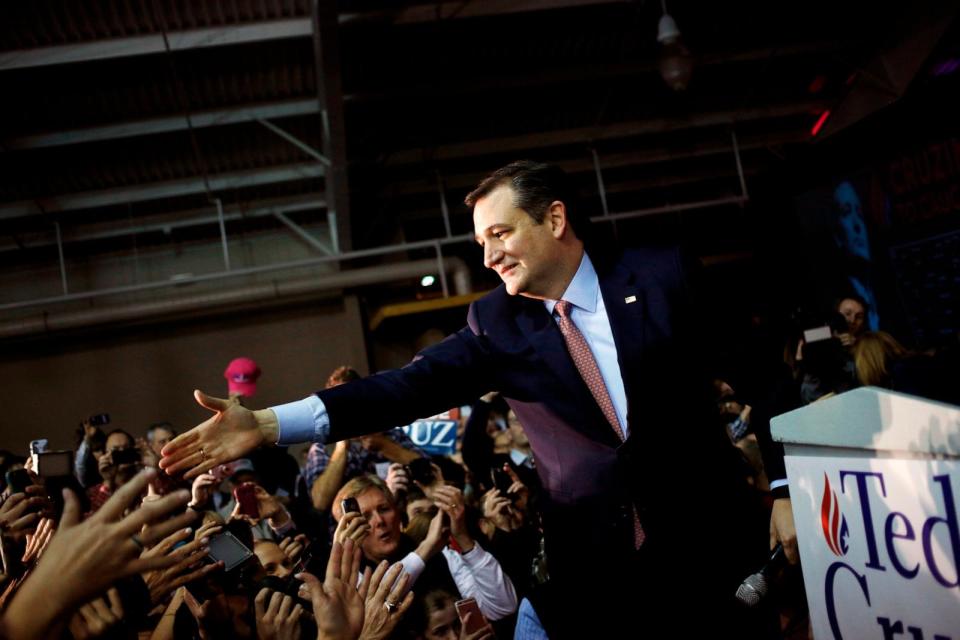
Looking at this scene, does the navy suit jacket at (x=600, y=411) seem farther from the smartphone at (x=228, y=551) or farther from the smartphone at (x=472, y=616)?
the smartphone at (x=228, y=551)

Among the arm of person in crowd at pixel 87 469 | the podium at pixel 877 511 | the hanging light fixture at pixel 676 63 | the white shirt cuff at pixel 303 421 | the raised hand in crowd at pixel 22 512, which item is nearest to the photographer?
the podium at pixel 877 511

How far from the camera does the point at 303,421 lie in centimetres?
195

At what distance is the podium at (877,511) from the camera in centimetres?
149

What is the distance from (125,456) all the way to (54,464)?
1.70 meters

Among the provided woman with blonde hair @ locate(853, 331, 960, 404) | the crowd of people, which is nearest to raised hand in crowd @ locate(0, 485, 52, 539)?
the crowd of people

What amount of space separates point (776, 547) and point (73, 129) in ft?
21.6

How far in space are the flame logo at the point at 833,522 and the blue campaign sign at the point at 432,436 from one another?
2983mm

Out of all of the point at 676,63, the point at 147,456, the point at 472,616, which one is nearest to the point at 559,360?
the point at 472,616

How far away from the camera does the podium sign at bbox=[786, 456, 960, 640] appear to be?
1495 millimetres

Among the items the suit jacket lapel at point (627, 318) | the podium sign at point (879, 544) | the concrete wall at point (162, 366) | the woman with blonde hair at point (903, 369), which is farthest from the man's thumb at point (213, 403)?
the concrete wall at point (162, 366)

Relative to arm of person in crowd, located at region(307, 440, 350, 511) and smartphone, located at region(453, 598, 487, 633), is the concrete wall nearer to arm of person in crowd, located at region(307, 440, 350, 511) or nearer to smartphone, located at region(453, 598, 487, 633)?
arm of person in crowd, located at region(307, 440, 350, 511)

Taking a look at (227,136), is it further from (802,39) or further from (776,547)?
(776,547)

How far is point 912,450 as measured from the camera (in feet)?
5.04

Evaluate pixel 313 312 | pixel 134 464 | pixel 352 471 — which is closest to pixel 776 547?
pixel 352 471
